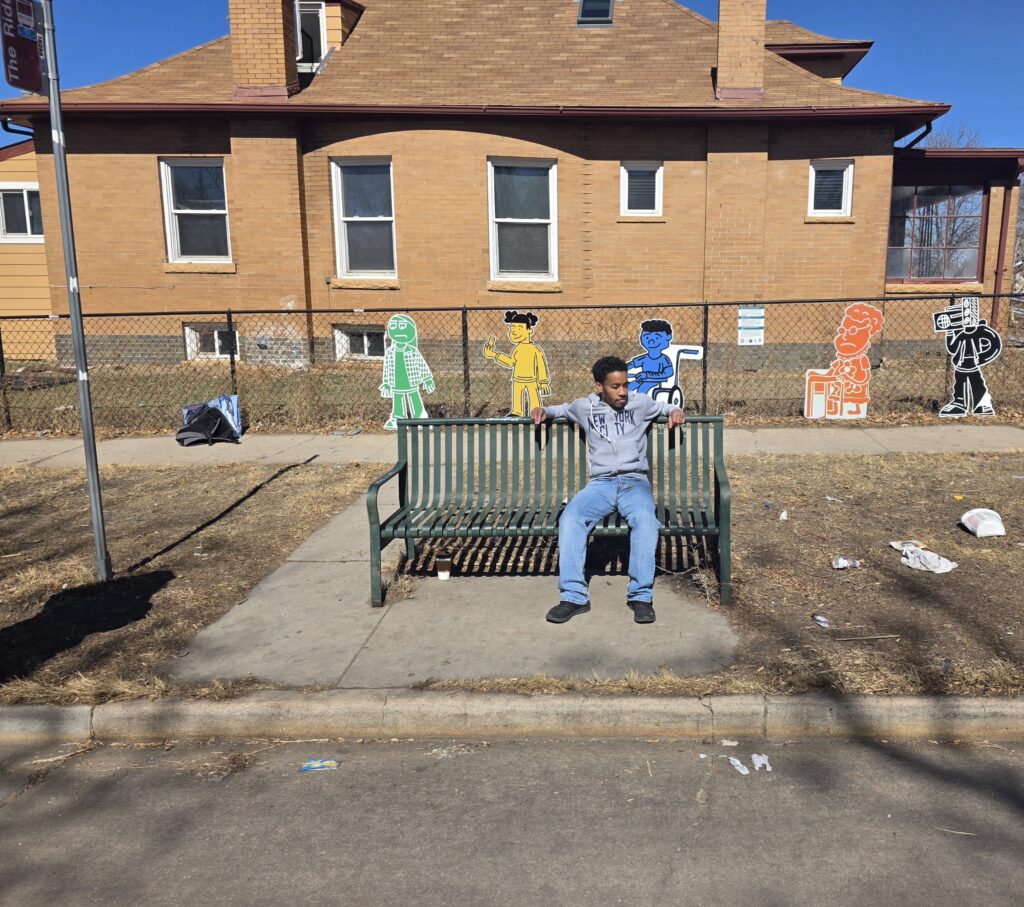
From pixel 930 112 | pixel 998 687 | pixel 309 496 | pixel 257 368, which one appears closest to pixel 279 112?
pixel 257 368

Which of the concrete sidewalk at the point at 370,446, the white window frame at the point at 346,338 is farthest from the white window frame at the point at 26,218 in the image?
the concrete sidewalk at the point at 370,446

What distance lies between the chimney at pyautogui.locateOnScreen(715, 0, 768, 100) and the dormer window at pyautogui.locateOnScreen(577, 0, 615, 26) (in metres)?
2.84

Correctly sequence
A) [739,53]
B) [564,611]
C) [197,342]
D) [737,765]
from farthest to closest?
1. [197,342]
2. [739,53]
3. [564,611]
4. [737,765]

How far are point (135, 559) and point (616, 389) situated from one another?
11.8ft

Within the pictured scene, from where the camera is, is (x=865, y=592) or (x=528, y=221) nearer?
(x=865, y=592)

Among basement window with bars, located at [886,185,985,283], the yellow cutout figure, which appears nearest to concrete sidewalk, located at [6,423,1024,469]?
the yellow cutout figure

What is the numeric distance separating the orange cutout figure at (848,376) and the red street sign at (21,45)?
878 centimetres

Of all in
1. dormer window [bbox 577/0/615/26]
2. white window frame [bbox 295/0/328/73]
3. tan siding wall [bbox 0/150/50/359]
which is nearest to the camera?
white window frame [bbox 295/0/328/73]

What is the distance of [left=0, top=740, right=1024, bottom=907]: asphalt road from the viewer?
2801mm

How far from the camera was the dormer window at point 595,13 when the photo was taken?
54.3ft

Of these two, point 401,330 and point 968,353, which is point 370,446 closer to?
point 401,330

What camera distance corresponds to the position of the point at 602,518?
5012mm

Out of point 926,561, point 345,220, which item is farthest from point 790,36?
point 926,561

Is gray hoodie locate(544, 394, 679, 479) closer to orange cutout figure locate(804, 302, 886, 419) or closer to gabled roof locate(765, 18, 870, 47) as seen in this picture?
orange cutout figure locate(804, 302, 886, 419)
